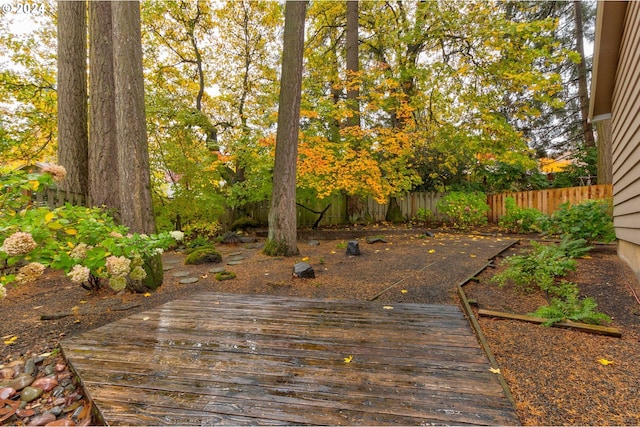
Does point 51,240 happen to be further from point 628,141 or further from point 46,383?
point 628,141

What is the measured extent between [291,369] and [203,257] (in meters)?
4.14

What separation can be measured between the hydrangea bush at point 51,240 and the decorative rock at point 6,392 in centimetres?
67

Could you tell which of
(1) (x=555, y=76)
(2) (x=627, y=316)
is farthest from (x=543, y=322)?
(1) (x=555, y=76)

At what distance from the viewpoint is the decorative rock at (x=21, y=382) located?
1.84 meters

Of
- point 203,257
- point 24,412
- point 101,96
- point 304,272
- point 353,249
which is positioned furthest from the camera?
point 353,249

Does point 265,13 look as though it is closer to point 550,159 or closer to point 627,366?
point 627,366

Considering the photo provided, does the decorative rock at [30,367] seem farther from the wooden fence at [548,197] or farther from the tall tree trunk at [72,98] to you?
the wooden fence at [548,197]

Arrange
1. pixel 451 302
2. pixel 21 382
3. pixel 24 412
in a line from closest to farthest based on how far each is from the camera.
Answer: pixel 24 412 → pixel 21 382 → pixel 451 302

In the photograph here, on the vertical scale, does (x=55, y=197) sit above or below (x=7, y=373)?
above

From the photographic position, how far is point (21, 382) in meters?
1.87

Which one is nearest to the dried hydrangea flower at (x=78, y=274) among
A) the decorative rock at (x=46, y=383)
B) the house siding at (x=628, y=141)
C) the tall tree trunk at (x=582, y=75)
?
the decorative rock at (x=46, y=383)

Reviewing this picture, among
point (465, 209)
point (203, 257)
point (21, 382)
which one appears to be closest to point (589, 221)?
point (465, 209)

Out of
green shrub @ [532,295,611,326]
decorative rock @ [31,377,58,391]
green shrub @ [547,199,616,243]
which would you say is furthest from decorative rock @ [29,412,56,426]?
green shrub @ [547,199,616,243]

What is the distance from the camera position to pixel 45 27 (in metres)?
7.85
